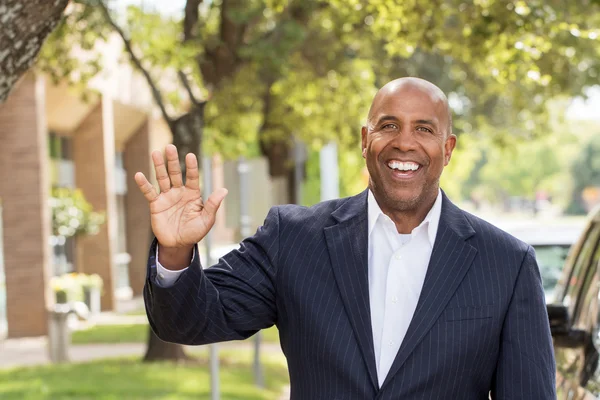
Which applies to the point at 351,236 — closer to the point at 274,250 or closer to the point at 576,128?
the point at 274,250

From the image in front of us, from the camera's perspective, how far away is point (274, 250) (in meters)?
3.24

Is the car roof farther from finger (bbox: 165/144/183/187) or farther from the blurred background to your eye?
finger (bbox: 165/144/183/187)

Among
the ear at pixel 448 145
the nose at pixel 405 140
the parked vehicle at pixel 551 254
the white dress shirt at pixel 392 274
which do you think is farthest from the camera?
the parked vehicle at pixel 551 254

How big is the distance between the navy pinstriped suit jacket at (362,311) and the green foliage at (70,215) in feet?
63.1

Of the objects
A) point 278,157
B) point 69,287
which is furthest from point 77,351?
point 278,157

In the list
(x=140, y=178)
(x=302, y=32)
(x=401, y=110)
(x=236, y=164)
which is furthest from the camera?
(x=302, y=32)

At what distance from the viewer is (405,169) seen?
318cm

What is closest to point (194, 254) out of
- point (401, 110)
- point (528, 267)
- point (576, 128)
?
point (401, 110)

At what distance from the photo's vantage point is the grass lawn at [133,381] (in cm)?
1077

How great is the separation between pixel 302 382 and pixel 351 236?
0.43m

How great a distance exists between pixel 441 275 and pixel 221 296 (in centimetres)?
62

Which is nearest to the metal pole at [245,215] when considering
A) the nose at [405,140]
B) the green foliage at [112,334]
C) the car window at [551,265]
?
the car window at [551,265]

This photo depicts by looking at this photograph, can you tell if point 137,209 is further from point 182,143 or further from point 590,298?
point 590,298

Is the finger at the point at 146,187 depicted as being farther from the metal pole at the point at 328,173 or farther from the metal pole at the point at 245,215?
the metal pole at the point at 328,173
